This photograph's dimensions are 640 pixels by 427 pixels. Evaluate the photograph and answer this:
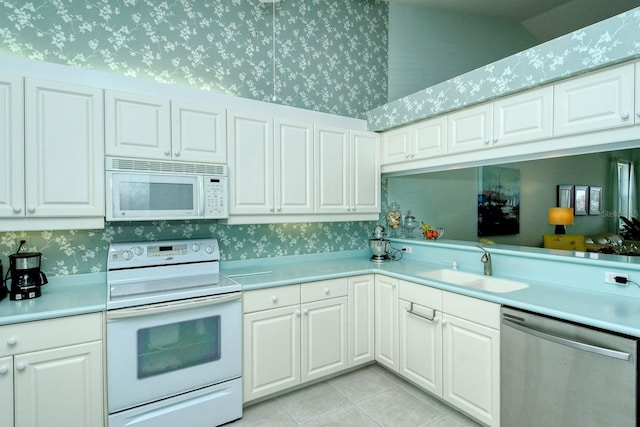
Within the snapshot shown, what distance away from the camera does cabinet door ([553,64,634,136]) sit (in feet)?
5.44

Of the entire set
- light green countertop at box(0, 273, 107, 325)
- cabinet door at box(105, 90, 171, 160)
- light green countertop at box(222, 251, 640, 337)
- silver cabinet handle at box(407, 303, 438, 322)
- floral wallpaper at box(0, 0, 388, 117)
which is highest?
floral wallpaper at box(0, 0, 388, 117)

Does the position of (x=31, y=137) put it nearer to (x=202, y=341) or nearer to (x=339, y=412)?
(x=202, y=341)

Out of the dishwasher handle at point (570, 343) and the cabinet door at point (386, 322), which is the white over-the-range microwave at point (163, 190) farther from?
the dishwasher handle at point (570, 343)

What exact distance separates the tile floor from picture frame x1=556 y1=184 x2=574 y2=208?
3.89 m

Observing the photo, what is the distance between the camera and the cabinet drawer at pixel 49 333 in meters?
1.56

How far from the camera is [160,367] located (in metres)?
1.91

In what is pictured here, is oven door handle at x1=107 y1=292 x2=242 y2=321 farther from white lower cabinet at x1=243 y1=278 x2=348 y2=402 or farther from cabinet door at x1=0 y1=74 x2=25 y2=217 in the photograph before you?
cabinet door at x1=0 y1=74 x2=25 y2=217

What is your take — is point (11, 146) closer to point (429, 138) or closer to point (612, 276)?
point (429, 138)

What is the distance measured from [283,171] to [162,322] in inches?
53.9

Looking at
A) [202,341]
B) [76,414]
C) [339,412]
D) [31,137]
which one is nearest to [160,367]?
[202,341]

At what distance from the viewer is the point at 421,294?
235cm

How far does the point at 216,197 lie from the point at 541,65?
7.30ft

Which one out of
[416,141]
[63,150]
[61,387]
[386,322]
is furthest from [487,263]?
[63,150]

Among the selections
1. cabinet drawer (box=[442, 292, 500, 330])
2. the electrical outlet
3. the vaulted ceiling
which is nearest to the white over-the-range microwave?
cabinet drawer (box=[442, 292, 500, 330])
